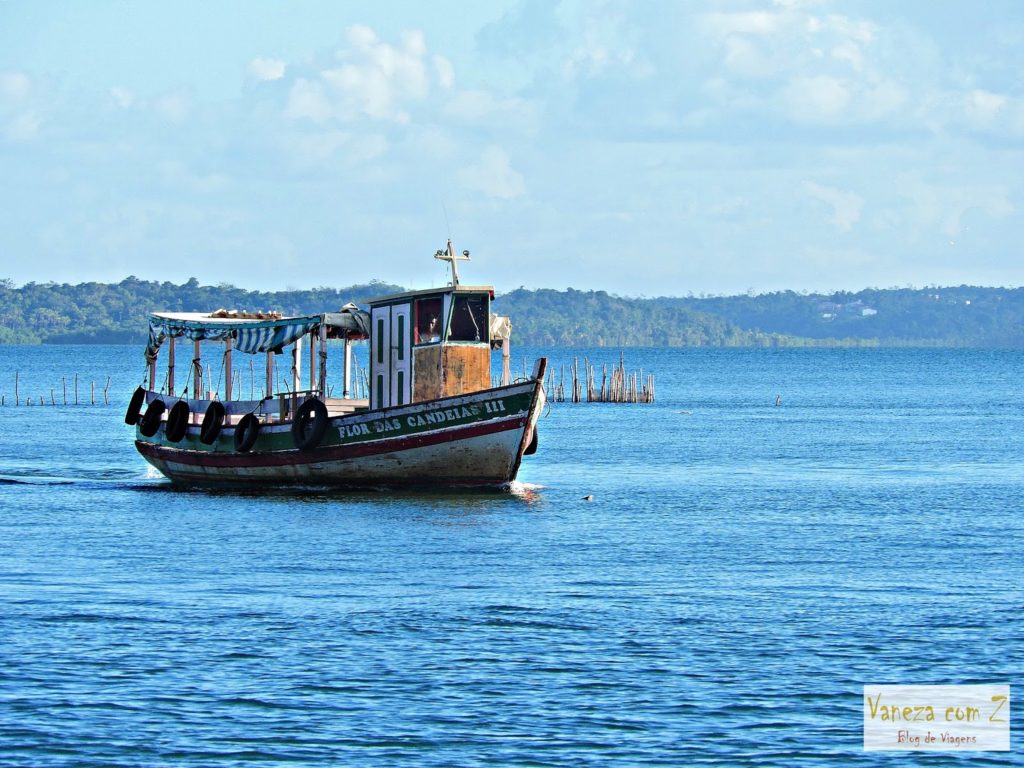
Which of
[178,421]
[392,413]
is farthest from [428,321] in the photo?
[178,421]

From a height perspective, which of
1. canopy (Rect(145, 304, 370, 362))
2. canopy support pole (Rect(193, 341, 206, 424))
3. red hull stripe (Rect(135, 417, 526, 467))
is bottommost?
red hull stripe (Rect(135, 417, 526, 467))

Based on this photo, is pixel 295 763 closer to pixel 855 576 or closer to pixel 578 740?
pixel 578 740

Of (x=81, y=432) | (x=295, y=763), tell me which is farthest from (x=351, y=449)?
(x=81, y=432)

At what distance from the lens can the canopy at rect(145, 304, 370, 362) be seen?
134ft

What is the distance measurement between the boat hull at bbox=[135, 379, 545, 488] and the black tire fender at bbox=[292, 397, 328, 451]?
0.18 metres

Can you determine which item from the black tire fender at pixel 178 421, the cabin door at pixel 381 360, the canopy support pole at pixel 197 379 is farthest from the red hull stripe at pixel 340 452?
the cabin door at pixel 381 360

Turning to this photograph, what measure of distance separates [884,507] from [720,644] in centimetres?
1935

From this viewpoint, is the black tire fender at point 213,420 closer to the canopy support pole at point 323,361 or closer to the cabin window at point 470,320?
the canopy support pole at point 323,361

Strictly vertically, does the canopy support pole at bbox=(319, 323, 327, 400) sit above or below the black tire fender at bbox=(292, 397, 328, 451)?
above

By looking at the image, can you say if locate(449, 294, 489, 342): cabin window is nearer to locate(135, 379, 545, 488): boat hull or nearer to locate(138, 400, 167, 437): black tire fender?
locate(135, 379, 545, 488): boat hull

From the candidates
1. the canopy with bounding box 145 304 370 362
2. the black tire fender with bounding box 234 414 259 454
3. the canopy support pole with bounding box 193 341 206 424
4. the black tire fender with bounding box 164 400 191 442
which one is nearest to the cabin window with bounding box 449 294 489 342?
the canopy with bounding box 145 304 370 362

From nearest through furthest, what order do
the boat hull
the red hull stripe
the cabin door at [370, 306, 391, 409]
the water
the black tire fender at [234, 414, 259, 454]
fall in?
the water → the boat hull → the red hull stripe → the cabin door at [370, 306, 391, 409] → the black tire fender at [234, 414, 259, 454]

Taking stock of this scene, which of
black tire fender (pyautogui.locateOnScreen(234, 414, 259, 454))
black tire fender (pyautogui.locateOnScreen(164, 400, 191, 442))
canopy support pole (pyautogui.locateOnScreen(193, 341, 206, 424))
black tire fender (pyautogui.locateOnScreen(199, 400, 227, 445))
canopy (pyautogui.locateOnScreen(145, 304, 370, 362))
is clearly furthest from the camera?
canopy support pole (pyautogui.locateOnScreen(193, 341, 206, 424))

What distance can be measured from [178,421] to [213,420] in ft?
6.95
